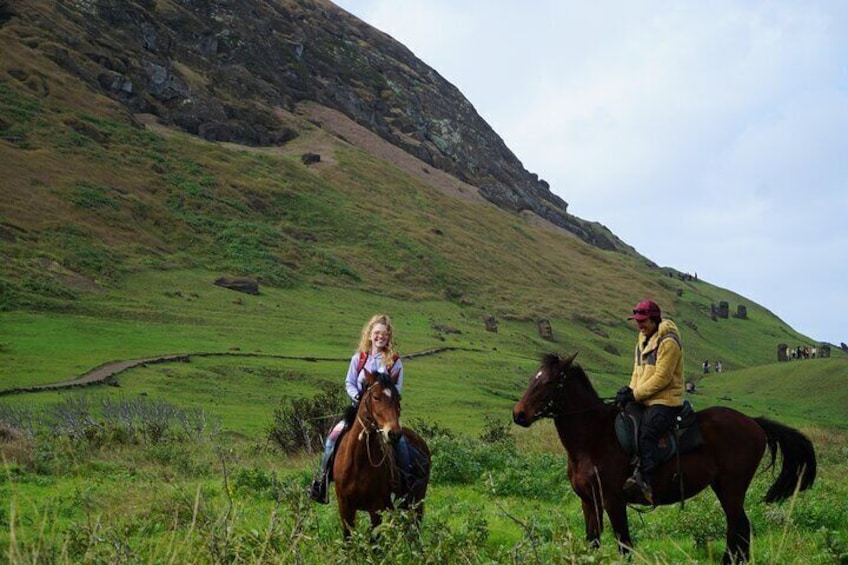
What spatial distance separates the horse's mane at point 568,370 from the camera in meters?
11.2

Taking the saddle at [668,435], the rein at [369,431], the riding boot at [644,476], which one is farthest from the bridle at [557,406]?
the rein at [369,431]

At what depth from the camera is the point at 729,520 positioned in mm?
10609

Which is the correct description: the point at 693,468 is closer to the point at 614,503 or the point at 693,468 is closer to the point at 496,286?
the point at 614,503

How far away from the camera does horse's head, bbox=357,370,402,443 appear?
379 inches

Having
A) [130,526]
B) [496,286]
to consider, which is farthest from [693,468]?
[496,286]

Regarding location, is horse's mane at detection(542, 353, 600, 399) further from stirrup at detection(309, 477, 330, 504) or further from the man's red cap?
stirrup at detection(309, 477, 330, 504)

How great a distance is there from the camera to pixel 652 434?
34.4 ft

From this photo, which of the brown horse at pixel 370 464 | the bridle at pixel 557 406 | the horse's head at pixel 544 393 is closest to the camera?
the brown horse at pixel 370 464

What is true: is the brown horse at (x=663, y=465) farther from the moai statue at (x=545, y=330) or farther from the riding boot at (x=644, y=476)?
the moai statue at (x=545, y=330)

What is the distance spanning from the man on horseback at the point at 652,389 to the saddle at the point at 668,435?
8 centimetres

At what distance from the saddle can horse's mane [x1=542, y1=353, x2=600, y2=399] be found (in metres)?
0.61

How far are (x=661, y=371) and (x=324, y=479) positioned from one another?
4.51m

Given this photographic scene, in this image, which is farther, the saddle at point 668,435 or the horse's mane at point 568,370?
the horse's mane at point 568,370

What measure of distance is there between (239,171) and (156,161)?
1207 cm
